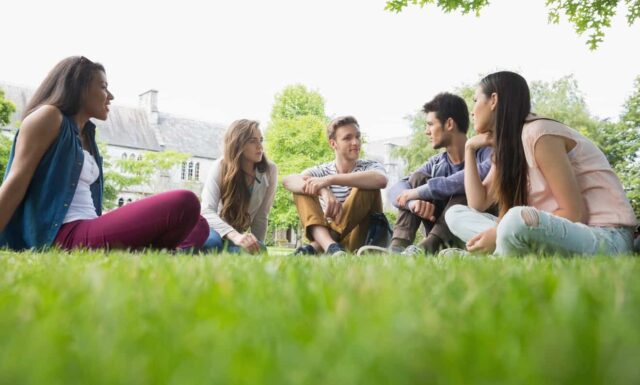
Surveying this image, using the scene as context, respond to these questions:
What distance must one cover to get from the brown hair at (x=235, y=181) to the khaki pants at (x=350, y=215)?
57 cm

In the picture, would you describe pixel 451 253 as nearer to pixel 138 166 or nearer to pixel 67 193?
pixel 67 193

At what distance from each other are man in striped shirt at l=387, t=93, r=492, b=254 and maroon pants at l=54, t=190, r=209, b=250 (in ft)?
6.07

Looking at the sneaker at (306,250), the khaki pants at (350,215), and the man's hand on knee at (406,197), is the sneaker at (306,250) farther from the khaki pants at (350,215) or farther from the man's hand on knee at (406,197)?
the man's hand on knee at (406,197)

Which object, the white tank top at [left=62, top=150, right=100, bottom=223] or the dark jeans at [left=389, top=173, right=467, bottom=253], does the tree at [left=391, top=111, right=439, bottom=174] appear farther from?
the white tank top at [left=62, top=150, right=100, bottom=223]

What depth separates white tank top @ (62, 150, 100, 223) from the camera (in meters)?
3.93

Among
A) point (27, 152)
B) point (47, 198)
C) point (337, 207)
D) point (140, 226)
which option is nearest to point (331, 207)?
point (337, 207)

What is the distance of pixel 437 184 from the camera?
4.93 m

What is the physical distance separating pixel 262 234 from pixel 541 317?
5.21 m

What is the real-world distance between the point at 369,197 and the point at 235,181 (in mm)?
1372

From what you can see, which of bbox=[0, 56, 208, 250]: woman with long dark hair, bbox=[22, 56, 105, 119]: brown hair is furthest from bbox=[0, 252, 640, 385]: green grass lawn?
bbox=[22, 56, 105, 119]: brown hair

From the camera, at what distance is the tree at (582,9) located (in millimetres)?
7047

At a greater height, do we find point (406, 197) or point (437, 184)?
point (437, 184)

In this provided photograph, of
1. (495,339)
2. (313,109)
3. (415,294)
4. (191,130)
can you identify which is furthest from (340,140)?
(191,130)

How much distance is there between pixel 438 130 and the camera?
18.2ft
